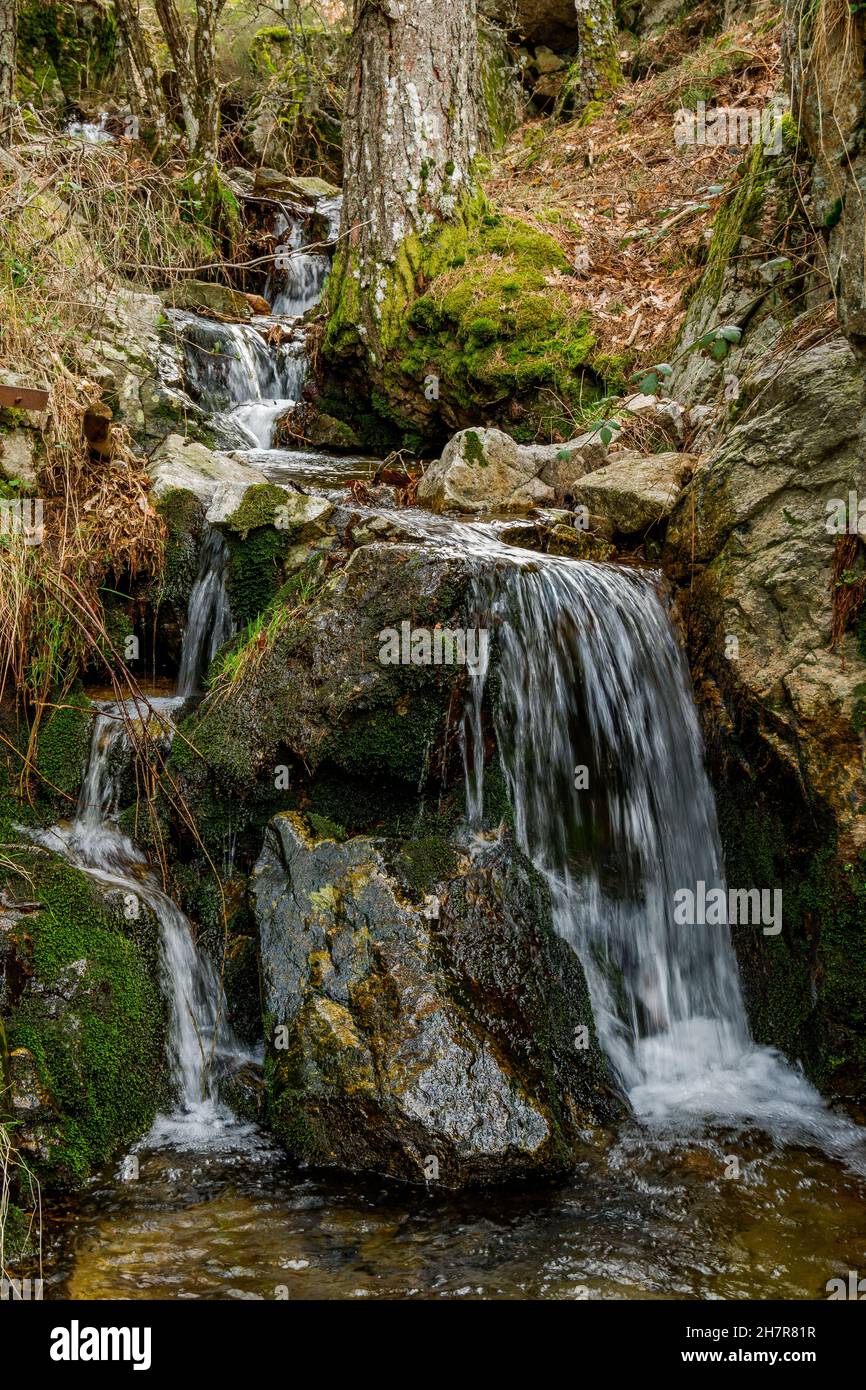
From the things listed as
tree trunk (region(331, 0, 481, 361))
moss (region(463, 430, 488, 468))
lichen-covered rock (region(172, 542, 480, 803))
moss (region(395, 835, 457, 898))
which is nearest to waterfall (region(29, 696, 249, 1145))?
lichen-covered rock (region(172, 542, 480, 803))

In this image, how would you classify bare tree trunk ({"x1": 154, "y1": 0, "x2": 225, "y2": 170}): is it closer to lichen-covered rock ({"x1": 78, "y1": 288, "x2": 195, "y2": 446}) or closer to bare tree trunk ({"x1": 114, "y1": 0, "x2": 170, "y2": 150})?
bare tree trunk ({"x1": 114, "y1": 0, "x2": 170, "y2": 150})

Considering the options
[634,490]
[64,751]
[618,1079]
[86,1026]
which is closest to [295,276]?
[634,490]

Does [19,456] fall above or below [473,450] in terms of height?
below

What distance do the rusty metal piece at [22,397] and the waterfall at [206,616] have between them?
4.09 feet

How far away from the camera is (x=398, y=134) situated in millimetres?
7762

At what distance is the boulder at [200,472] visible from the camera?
537 cm

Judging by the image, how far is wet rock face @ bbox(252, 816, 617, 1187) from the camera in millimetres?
3396

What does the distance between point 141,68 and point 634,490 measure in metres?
8.99

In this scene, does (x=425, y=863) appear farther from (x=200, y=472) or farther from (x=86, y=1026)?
(x=200, y=472)

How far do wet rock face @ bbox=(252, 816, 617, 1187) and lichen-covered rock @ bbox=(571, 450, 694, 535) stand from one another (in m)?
2.20

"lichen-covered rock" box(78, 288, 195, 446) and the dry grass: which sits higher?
"lichen-covered rock" box(78, 288, 195, 446)

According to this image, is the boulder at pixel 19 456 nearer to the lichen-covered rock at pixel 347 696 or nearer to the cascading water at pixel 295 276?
the lichen-covered rock at pixel 347 696

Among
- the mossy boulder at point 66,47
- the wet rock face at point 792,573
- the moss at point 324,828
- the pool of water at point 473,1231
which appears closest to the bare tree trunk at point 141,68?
the mossy boulder at point 66,47

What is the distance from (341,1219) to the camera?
3127mm
